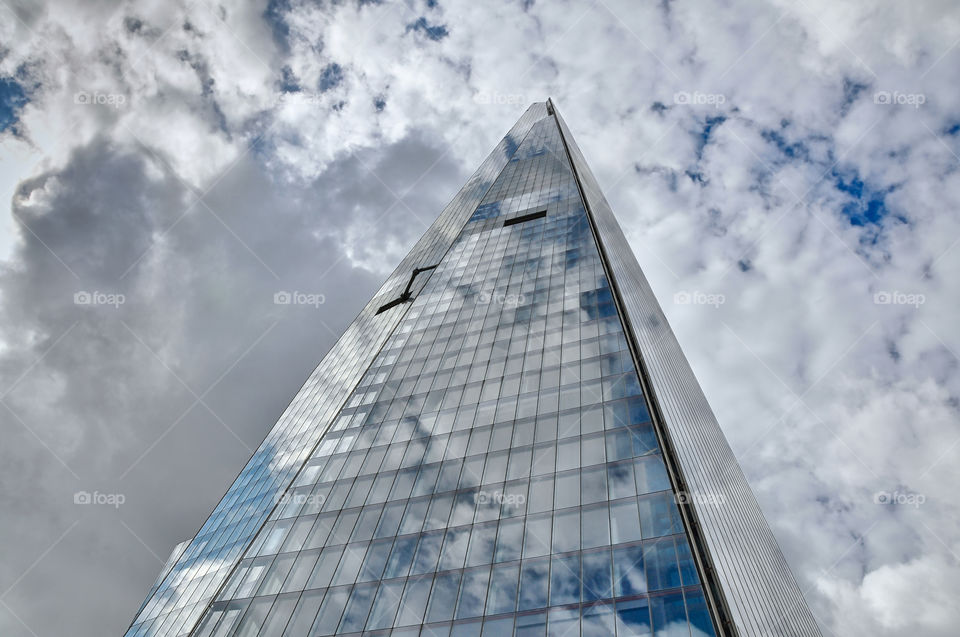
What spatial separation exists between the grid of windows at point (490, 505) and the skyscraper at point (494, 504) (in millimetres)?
91

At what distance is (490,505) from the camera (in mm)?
25953

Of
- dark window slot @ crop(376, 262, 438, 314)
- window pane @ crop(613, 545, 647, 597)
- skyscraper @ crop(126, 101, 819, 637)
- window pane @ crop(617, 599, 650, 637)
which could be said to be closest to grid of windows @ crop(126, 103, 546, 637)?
skyscraper @ crop(126, 101, 819, 637)

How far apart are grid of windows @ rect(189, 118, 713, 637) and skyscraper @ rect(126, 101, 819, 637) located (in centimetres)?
9

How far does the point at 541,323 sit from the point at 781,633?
24.0m

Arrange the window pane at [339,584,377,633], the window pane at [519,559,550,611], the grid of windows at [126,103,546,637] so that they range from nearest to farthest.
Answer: the window pane at [519,559,550,611], the window pane at [339,584,377,633], the grid of windows at [126,103,546,637]

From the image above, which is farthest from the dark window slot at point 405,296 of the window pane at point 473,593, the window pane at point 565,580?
the window pane at point 565,580

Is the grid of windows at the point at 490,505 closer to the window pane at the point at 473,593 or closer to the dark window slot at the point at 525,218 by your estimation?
the window pane at the point at 473,593

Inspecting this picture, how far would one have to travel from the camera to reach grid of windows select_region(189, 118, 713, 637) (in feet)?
68.6

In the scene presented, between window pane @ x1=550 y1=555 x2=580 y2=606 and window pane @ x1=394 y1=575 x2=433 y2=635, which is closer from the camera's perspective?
window pane @ x1=550 y1=555 x2=580 y2=606

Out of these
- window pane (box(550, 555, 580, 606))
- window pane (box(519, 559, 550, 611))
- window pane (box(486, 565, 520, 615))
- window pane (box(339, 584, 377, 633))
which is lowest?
window pane (box(550, 555, 580, 606))

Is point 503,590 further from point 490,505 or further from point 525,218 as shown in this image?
point 525,218

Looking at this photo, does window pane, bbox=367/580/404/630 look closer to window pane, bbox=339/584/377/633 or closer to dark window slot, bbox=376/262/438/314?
window pane, bbox=339/584/377/633

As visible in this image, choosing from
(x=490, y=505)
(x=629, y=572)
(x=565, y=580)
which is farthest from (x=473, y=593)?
(x=629, y=572)

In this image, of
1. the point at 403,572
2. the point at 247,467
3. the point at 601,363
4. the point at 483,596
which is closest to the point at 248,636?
the point at 403,572
